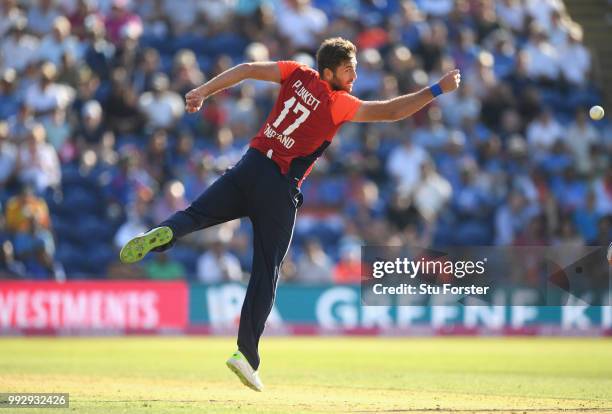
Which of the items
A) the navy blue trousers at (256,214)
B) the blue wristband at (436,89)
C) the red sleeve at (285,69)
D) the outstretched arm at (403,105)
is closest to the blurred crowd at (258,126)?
the navy blue trousers at (256,214)

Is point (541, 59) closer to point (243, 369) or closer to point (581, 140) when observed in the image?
point (581, 140)

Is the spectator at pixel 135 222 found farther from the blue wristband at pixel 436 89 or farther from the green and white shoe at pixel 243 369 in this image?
the blue wristband at pixel 436 89

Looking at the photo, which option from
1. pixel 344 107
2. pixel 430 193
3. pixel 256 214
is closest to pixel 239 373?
pixel 256 214

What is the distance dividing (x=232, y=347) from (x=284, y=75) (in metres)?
7.97

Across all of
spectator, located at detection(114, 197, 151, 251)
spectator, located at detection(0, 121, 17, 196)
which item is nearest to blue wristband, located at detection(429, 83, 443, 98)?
spectator, located at detection(114, 197, 151, 251)

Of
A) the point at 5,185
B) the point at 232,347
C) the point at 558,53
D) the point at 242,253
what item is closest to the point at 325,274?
the point at 242,253

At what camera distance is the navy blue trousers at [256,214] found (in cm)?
819

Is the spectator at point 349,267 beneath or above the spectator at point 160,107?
beneath

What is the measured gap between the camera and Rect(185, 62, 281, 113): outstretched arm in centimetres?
786

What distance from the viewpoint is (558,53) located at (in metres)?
21.9

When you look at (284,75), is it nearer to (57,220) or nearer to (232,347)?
(232,347)

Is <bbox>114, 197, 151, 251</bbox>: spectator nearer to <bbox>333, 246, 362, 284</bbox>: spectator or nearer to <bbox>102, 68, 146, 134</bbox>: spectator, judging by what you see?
<bbox>102, 68, 146, 134</bbox>: spectator
